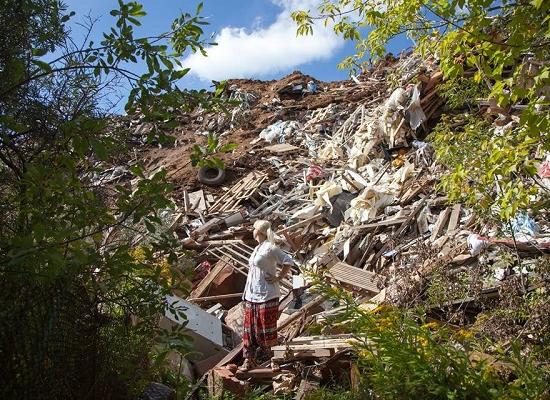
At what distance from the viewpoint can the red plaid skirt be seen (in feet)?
21.3

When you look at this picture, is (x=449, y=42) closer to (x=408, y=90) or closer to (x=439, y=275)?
(x=439, y=275)

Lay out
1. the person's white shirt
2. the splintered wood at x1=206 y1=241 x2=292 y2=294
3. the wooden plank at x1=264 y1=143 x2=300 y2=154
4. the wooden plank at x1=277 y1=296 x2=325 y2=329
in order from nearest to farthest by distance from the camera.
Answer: the person's white shirt, the wooden plank at x1=277 y1=296 x2=325 y2=329, the splintered wood at x1=206 y1=241 x2=292 y2=294, the wooden plank at x1=264 y1=143 x2=300 y2=154

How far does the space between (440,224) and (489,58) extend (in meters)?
5.08

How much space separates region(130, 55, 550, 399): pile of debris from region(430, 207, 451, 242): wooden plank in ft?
0.08

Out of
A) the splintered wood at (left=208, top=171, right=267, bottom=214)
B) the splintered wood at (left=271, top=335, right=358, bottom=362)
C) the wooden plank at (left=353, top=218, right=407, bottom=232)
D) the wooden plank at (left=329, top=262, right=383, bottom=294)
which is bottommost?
the splintered wood at (left=271, top=335, right=358, bottom=362)

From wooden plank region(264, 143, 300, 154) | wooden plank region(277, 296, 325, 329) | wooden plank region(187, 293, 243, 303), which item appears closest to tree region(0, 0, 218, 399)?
wooden plank region(277, 296, 325, 329)

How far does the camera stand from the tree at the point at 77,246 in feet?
9.14

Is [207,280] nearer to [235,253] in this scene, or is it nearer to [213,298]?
[213,298]

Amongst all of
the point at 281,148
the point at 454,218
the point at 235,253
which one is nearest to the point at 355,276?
the point at 454,218

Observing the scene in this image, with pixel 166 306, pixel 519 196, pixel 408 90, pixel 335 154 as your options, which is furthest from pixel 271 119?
pixel 166 306

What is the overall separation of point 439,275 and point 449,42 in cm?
366

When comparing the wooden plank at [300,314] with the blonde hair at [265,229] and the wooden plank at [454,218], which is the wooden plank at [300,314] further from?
the wooden plank at [454,218]

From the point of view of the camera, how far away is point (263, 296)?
645 cm

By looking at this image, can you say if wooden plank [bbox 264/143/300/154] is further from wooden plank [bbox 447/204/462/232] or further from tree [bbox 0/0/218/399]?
tree [bbox 0/0/218/399]
